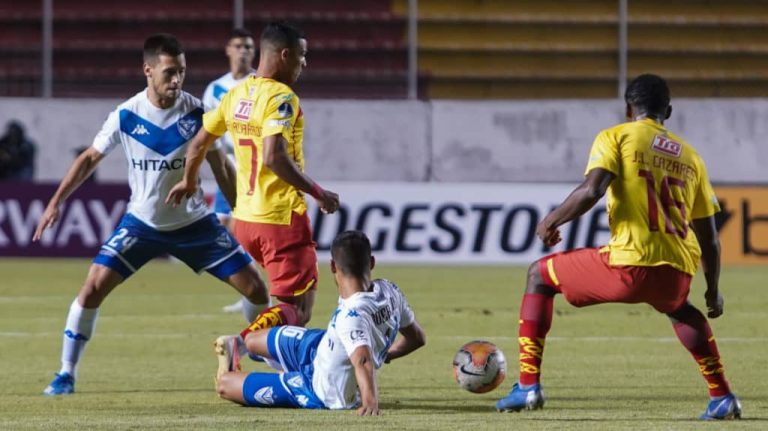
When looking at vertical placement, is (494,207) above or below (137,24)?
below

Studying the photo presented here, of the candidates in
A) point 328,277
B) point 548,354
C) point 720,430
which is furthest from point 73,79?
point 720,430

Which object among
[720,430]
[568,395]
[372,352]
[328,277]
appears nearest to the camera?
[720,430]

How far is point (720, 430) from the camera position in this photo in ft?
22.6

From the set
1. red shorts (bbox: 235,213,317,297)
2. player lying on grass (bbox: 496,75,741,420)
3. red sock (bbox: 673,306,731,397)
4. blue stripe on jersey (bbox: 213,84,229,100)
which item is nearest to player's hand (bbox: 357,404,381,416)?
player lying on grass (bbox: 496,75,741,420)

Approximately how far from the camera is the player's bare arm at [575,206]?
23.0 feet

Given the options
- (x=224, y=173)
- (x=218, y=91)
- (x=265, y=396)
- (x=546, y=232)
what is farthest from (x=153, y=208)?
(x=218, y=91)

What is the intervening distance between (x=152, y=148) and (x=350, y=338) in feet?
7.11

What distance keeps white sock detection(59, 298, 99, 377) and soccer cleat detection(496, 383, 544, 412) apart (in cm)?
259

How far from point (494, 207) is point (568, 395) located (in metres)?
10.4

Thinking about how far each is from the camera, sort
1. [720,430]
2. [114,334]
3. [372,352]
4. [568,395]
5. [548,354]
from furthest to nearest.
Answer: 1. [114,334]
2. [548,354]
3. [568,395]
4. [372,352]
5. [720,430]

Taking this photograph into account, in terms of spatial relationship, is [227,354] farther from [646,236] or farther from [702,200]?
[702,200]

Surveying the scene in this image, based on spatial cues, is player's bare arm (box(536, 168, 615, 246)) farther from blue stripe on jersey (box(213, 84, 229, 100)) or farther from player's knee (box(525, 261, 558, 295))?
blue stripe on jersey (box(213, 84, 229, 100))

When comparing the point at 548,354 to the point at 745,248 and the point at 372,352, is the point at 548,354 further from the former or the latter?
the point at 745,248

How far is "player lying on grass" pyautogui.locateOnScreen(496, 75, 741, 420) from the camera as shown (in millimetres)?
7176
